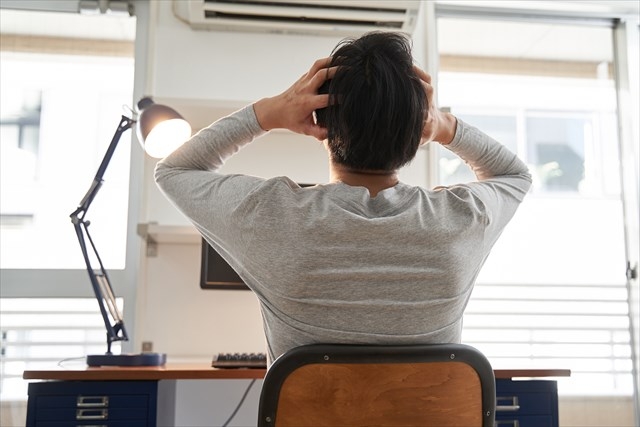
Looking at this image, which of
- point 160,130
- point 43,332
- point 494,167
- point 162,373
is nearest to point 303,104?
point 494,167

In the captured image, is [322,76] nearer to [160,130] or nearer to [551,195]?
[160,130]

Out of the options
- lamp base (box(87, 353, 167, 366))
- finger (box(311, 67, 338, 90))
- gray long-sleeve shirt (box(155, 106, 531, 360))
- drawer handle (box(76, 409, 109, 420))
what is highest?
finger (box(311, 67, 338, 90))

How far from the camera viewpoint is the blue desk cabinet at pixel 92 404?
1.78m

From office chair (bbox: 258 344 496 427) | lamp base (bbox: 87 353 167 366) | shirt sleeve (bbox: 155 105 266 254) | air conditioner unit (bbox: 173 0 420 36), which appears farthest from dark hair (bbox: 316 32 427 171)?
air conditioner unit (bbox: 173 0 420 36)

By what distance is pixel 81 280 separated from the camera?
8.49 feet

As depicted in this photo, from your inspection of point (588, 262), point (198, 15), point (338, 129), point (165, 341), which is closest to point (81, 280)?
point (165, 341)

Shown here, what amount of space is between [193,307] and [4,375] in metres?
0.78

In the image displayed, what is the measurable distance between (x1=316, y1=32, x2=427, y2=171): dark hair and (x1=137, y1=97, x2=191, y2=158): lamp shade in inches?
45.7

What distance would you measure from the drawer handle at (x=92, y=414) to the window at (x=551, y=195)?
1569 mm

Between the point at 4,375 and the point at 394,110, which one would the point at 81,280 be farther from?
the point at 394,110

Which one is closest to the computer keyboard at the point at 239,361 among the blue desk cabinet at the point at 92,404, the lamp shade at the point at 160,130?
the blue desk cabinet at the point at 92,404

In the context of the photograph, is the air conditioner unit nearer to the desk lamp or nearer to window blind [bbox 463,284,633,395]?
the desk lamp

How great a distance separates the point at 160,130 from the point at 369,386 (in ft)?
4.63

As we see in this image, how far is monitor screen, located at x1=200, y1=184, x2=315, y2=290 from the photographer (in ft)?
7.43
